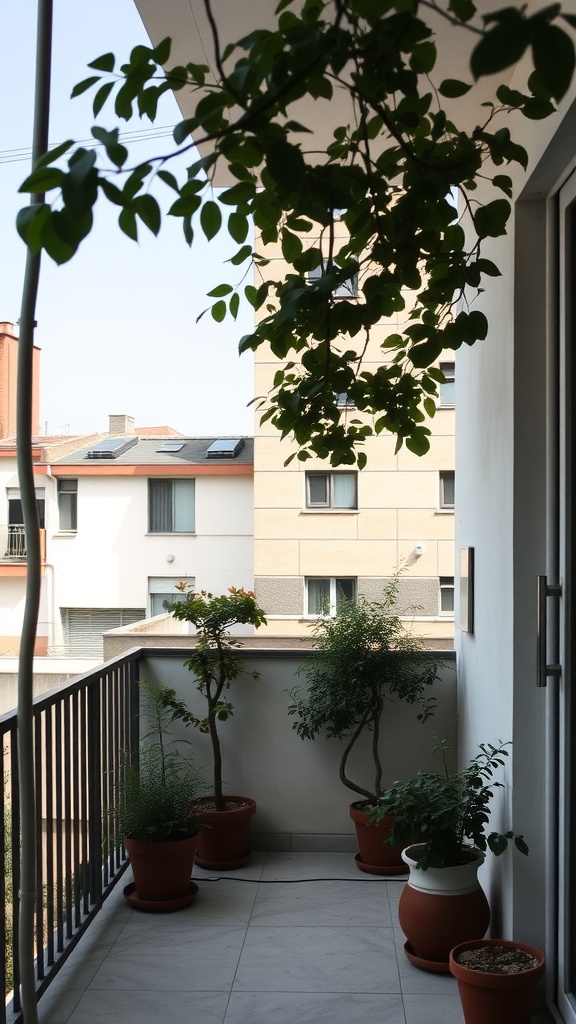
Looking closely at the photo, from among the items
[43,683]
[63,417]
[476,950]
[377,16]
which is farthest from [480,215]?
[63,417]

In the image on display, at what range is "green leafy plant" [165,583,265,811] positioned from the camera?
3799mm

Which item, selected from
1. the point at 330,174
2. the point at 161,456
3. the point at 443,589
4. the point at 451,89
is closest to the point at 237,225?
the point at 330,174

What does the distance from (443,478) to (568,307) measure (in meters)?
10.5

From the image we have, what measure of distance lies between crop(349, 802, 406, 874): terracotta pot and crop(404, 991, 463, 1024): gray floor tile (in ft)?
3.33

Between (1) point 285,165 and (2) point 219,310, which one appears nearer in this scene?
(1) point 285,165

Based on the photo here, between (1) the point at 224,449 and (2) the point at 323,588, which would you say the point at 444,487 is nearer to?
(2) the point at 323,588

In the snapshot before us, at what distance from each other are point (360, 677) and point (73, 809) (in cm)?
126

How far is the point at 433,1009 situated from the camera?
2.49 meters

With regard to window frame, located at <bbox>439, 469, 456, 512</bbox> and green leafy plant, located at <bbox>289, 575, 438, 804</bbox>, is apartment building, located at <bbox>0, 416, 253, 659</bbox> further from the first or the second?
green leafy plant, located at <bbox>289, 575, 438, 804</bbox>

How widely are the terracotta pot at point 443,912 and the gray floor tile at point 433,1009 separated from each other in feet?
0.46

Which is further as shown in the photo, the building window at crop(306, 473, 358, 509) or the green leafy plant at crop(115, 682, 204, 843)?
the building window at crop(306, 473, 358, 509)

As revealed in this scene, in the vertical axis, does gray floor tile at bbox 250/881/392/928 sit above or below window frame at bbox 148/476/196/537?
below

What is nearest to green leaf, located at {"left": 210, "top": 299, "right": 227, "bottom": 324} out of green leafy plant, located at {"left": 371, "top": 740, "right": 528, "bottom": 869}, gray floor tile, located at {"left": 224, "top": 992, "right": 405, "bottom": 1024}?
green leafy plant, located at {"left": 371, "top": 740, "right": 528, "bottom": 869}

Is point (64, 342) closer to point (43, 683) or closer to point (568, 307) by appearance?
point (43, 683)
